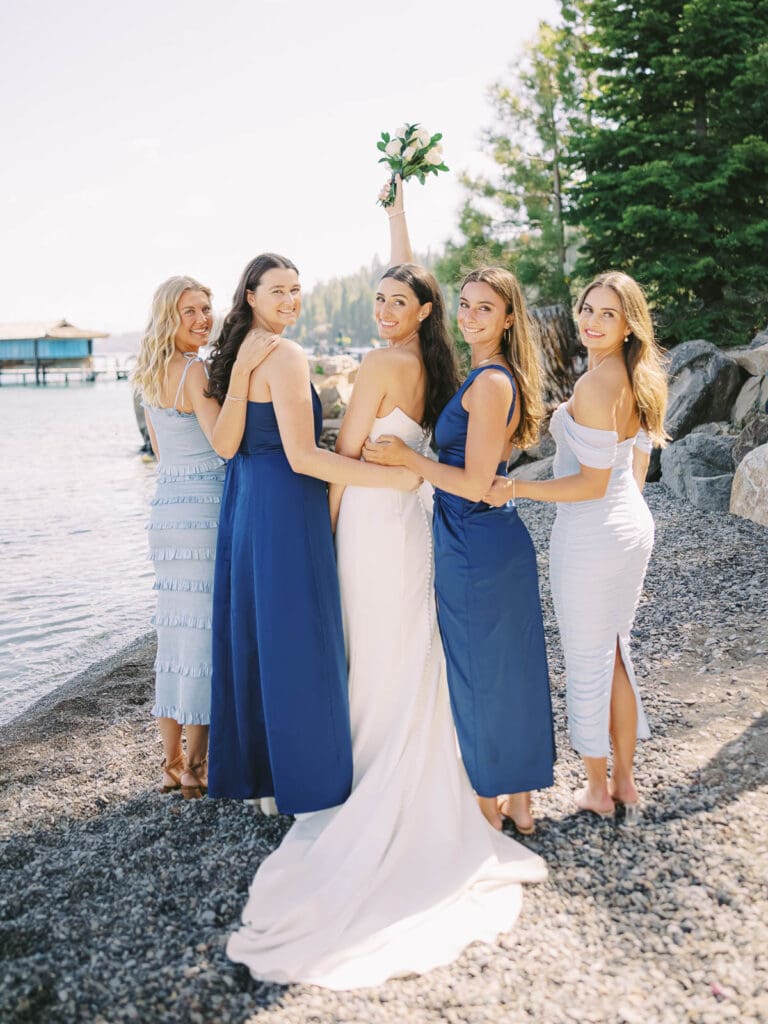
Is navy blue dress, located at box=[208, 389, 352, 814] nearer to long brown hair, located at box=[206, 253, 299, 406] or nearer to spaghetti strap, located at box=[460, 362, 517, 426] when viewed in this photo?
long brown hair, located at box=[206, 253, 299, 406]

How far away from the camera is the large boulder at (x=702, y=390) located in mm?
11602

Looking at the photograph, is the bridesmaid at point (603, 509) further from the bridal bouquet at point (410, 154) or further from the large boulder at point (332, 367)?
the large boulder at point (332, 367)

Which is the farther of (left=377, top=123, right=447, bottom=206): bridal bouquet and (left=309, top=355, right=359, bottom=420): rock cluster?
(left=309, top=355, right=359, bottom=420): rock cluster

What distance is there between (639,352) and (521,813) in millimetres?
2020

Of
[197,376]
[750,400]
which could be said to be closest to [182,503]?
[197,376]

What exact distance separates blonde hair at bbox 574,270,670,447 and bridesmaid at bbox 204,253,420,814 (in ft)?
3.29

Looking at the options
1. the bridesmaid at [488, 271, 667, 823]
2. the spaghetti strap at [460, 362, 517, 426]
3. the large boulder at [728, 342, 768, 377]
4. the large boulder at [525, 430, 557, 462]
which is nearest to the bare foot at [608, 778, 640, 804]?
the bridesmaid at [488, 271, 667, 823]

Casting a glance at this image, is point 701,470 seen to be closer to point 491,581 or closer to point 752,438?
point 752,438

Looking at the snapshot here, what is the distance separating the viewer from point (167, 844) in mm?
3760

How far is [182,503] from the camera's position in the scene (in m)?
4.11

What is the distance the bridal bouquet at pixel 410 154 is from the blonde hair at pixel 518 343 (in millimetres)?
1056

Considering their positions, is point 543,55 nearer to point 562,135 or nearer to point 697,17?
point 562,135

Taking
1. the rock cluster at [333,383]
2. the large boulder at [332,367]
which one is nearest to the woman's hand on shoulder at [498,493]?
the rock cluster at [333,383]

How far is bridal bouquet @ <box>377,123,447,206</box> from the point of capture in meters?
4.23
